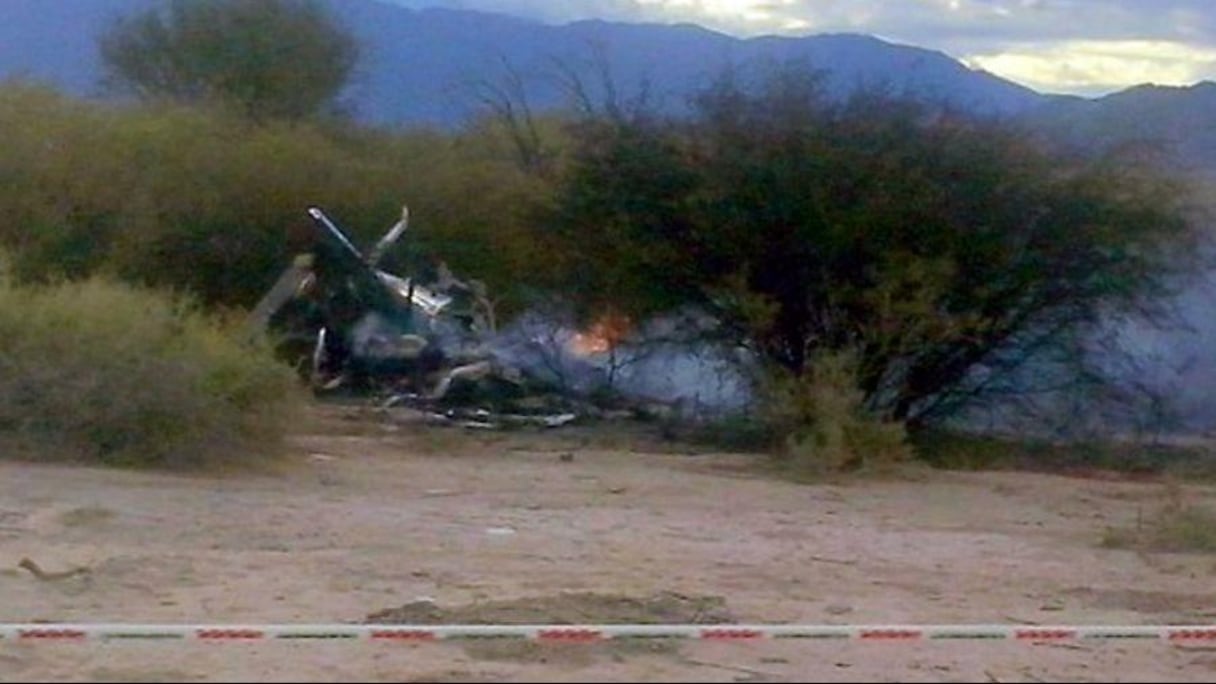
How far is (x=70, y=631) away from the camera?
1046cm

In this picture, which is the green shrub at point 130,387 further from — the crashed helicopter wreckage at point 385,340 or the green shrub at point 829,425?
the crashed helicopter wreckage at point 385,340

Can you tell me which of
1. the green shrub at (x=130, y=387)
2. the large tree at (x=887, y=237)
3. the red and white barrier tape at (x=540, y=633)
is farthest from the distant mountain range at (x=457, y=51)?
the red and white barrier tape at (x=540, y=633)

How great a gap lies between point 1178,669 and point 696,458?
12.7 meters

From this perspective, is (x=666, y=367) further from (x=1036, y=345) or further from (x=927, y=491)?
(x=927, y=491)

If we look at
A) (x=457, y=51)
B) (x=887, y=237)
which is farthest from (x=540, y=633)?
(x=457, y=51)

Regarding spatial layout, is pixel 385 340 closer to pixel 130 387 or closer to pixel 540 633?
pixel 130 387

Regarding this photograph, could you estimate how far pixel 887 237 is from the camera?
933 inches

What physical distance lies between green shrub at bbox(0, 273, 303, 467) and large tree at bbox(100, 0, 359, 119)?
18.4m

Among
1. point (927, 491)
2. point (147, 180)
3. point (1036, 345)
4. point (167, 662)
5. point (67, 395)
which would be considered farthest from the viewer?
point (147, 180)

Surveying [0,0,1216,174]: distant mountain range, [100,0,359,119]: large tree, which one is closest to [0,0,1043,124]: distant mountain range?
[0,0,1216,174]: distant mountain range

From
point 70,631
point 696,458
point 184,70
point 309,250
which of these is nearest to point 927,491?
point 696,458

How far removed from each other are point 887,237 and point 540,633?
13994mm

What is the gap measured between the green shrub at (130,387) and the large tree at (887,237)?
543 cm

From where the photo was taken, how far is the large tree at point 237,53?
3959cm
